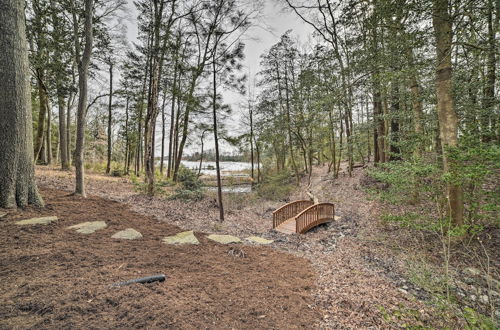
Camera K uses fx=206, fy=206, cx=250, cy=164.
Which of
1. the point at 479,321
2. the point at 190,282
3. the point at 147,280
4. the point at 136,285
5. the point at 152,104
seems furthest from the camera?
the point at 152,104

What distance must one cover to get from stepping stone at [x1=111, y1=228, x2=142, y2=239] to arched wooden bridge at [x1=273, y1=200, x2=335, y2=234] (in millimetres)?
4446

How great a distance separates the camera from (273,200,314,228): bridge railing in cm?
761

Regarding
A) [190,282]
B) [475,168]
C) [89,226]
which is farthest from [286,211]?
[89,226]

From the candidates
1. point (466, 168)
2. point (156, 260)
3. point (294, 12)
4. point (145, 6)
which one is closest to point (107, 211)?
point (156, 260)

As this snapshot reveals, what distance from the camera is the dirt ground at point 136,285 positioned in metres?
1.85

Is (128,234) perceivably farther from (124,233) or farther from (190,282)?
(190,282)

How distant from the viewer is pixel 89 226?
3990 mm

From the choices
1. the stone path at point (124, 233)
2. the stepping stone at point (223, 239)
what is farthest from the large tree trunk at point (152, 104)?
the stepping stone at point (223, 239)

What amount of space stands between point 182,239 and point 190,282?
176 centimetres

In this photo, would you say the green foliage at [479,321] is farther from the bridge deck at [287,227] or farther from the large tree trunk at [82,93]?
the large tree trunk at [82,93]

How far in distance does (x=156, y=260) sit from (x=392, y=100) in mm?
9269

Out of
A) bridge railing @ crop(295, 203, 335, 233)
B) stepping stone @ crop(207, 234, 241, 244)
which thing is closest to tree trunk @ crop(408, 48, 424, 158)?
bridge railing @ crop(295, 203, 335, 233)

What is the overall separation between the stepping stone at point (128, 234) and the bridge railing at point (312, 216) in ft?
14.7

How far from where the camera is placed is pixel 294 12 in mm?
9578
